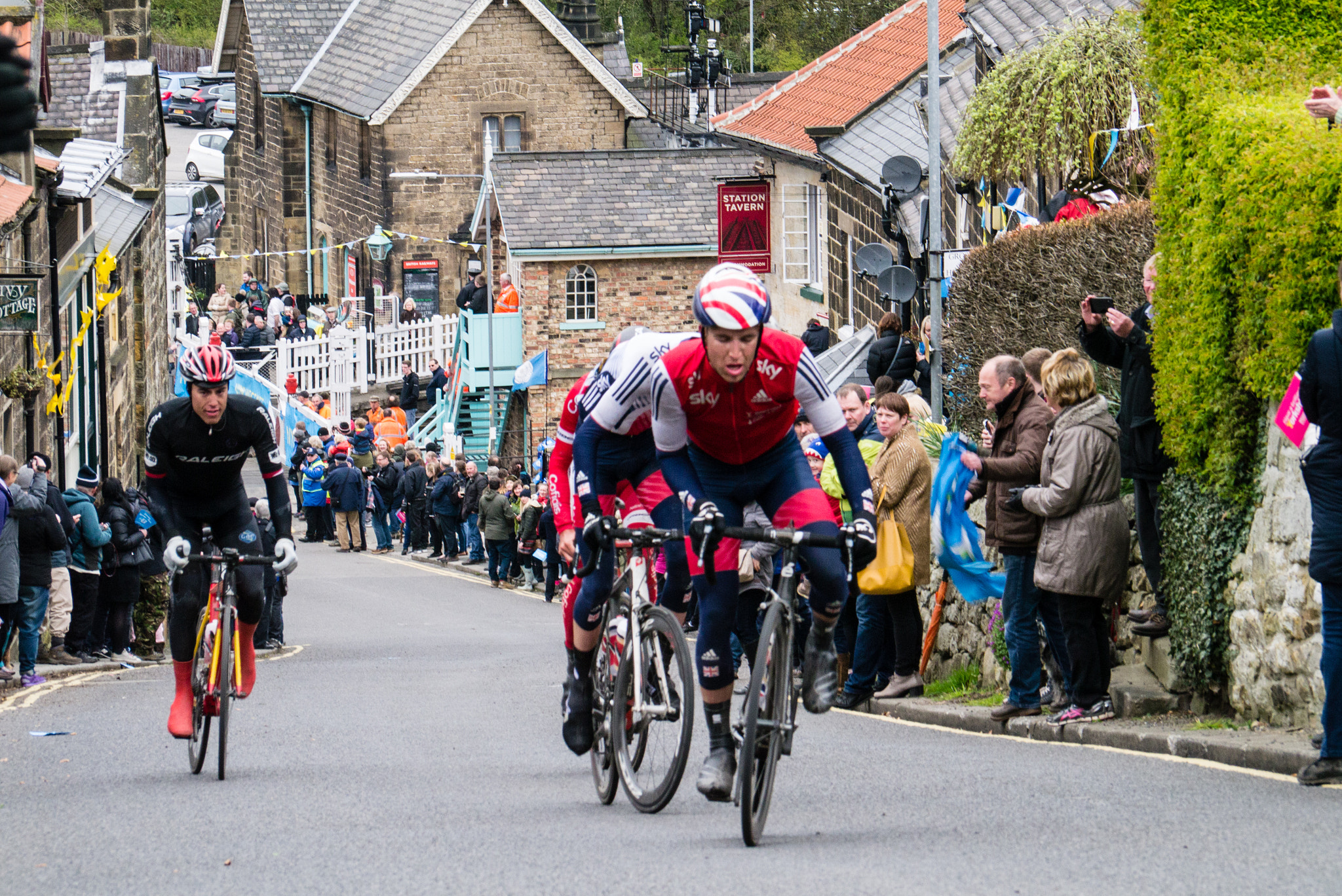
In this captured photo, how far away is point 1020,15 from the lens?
24.2m

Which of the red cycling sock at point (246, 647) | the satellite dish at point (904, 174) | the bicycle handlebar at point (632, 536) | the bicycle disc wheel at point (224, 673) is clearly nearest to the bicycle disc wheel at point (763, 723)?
the bicycle handlebar at point (632, 536)

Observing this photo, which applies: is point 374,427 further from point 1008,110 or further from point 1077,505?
point 1077,505

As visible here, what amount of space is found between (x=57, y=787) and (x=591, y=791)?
2.63m

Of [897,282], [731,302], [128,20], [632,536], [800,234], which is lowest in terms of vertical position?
[632,536]

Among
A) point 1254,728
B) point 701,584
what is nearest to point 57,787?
point 701,584

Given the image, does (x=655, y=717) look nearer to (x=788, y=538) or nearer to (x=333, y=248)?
(x=788, y=538)

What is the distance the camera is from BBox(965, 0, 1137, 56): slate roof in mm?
22703

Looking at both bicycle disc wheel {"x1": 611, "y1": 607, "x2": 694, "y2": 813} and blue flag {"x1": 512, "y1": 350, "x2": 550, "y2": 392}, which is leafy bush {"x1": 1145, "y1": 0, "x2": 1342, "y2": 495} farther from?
blue flag {"x1": 512, "y1": 350, "x2": 550, "y2": 392}

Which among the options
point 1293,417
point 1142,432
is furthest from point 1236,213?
point 1142,432

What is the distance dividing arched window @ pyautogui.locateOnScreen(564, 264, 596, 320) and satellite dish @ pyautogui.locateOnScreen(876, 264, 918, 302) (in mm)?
28951

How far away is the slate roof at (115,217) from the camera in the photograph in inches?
1230

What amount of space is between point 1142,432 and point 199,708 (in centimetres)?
503

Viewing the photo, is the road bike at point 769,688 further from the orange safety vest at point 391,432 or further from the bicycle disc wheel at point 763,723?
the orange safety vest at point 391,432

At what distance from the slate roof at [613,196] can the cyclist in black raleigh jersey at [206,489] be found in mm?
37703
